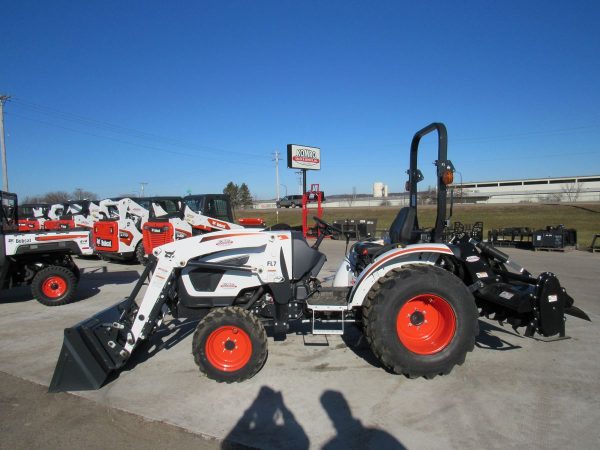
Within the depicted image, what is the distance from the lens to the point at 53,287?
6938 millimetres

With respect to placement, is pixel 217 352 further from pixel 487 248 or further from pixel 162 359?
pixel 487 248

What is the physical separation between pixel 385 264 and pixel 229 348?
1.66m

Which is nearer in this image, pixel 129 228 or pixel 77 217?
pixel 129 228

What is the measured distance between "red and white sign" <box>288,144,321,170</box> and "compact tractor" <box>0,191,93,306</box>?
449 inches

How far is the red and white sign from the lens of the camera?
1791 cm

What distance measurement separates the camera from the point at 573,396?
335cm

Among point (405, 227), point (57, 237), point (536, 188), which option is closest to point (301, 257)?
point (405, 227)

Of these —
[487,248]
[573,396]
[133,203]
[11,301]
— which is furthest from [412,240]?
[133,203]

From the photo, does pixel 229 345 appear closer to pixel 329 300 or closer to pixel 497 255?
pixel 329 300

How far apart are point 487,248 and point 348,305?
1.68 m

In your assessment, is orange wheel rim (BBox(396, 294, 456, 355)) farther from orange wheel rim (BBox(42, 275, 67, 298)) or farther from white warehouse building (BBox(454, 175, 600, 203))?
white warehouse building (BBox(454, 175, 600, 203))

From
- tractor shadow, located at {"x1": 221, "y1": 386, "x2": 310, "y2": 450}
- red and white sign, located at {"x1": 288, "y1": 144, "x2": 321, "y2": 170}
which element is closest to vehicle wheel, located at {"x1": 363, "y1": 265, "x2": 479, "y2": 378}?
tractor shadow, located at {"x1": 221, "y1": 386, "x2": 310, "y2": 450}

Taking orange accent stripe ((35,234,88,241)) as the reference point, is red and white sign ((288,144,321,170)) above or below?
above

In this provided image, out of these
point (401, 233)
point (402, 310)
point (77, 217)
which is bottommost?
point (402, 310)
